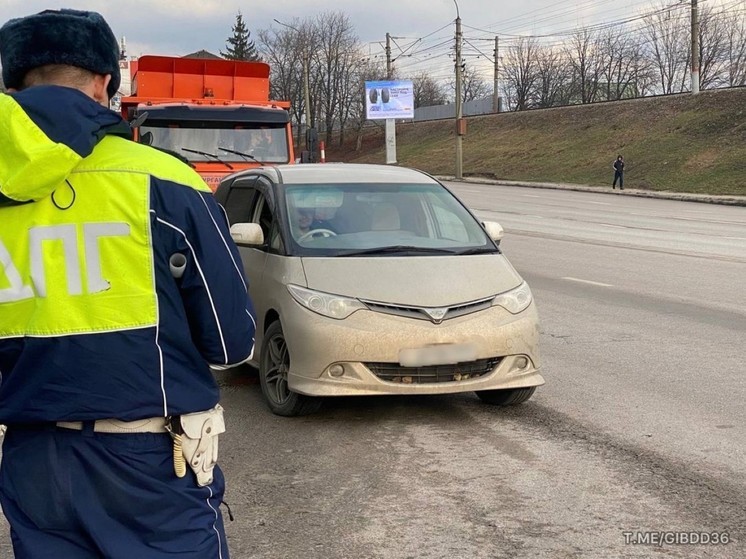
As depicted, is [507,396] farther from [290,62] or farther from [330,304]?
[290,62]

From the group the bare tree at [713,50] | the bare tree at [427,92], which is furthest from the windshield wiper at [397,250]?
the bare tree at [427,92]

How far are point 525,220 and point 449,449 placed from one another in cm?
1860

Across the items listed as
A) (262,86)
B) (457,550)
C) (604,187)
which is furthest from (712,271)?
(604,187)

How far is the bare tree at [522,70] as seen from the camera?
283ft

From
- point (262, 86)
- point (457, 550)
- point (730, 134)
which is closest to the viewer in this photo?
point (457, 550)

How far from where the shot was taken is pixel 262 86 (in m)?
14.4

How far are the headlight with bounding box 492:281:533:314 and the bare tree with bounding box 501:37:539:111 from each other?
273 ft

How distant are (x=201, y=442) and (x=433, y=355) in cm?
343

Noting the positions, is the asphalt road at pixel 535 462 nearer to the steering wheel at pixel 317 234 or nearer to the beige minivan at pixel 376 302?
the beige minivan at pixel 376 302

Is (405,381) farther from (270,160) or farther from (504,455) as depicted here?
(270,160)

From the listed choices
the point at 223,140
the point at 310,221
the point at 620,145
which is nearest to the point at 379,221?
the point at 310,221

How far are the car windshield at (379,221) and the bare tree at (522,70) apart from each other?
270ft

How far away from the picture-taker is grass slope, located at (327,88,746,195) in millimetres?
38656

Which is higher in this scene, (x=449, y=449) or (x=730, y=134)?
(x=730, y=134)
